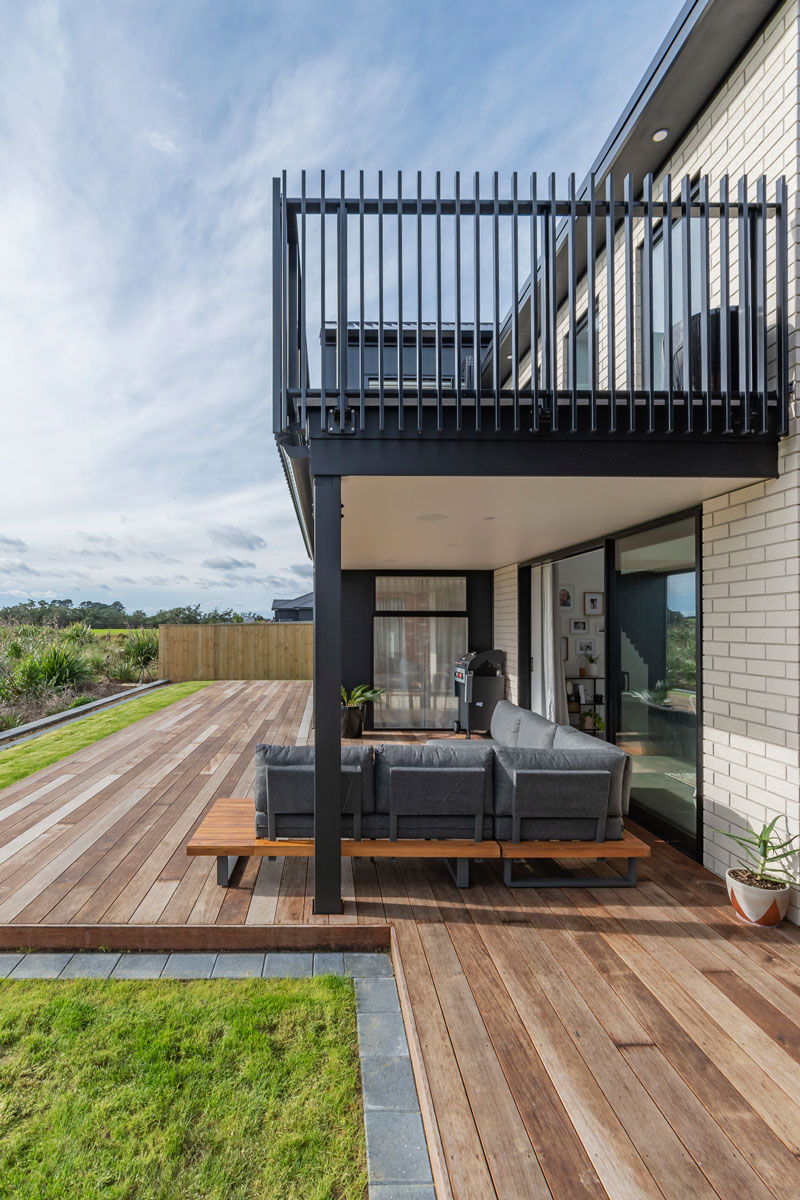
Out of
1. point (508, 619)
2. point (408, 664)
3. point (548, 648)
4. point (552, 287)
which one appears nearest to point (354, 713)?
point (408, 664)

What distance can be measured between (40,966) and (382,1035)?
1.67 metres

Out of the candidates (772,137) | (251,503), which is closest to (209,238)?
(772,137)

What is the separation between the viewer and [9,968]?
2904 millimetres

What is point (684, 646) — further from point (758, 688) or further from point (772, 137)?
point (772, 137)

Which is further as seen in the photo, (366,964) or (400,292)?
(400,292)

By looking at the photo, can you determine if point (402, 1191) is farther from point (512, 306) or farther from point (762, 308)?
point (762, 308)

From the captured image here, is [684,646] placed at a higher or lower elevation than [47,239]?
lower

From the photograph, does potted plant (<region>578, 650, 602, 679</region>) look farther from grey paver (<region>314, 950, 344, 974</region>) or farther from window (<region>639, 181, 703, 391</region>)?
grey paver (<region>314, 950, 344, 974</region>)

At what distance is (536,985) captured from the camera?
2.63 metres

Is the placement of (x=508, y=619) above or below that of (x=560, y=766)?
above

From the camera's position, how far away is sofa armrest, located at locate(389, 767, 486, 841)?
3.49 meters

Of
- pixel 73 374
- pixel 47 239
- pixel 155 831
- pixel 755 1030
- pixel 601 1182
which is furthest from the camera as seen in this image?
pixel 73 374

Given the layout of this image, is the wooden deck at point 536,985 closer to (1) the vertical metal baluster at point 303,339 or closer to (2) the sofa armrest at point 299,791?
(2) the sofa armrest at point 299,791

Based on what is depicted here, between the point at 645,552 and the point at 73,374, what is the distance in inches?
750
